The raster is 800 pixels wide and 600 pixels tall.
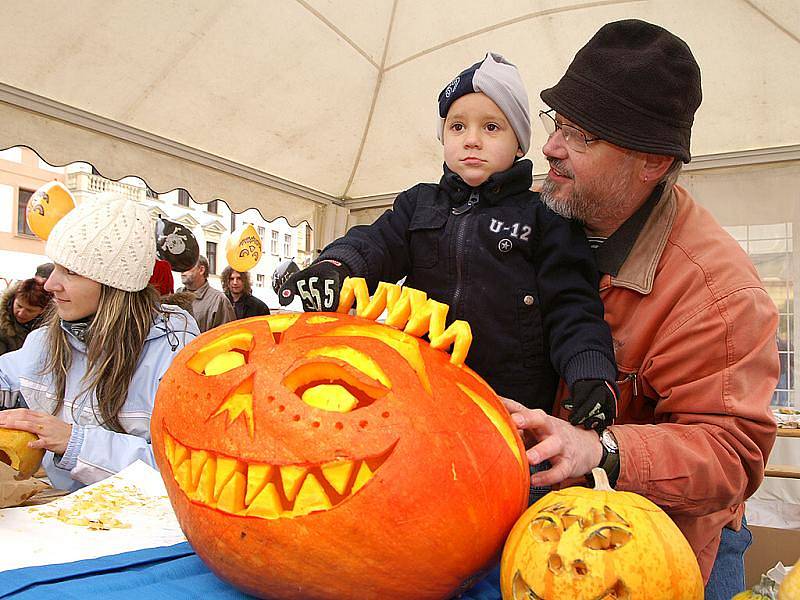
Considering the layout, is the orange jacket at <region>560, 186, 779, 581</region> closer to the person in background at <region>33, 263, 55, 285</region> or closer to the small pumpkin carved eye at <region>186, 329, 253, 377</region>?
the small pumpkin carved eye at <region>186, 329, 253, 377</region>

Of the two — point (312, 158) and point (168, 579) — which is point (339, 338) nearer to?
point (168, 579)

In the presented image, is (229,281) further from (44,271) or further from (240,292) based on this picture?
(44,271)

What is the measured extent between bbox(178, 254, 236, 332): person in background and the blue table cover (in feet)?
14.3

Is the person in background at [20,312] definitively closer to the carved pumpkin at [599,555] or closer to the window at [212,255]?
the carved pumpkin at [599,555]

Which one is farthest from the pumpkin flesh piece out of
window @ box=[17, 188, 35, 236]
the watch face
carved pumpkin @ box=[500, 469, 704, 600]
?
window @ box=[17, 188, 35, 236]

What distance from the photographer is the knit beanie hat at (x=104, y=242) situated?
2076 mm

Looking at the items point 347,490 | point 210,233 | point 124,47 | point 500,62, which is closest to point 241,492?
point 347,490

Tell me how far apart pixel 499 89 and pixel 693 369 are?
0.74 meters

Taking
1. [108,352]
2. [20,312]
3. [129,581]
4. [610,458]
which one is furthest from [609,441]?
[20,312]

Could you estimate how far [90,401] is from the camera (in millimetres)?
2055

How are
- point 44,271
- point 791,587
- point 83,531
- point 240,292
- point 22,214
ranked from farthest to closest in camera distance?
point 22,214, point 240,292, point 44,271, point 83,531, point 791,587

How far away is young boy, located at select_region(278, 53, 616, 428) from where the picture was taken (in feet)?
4.44

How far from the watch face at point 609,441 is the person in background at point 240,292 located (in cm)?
551

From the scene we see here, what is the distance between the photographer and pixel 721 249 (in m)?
1.32
